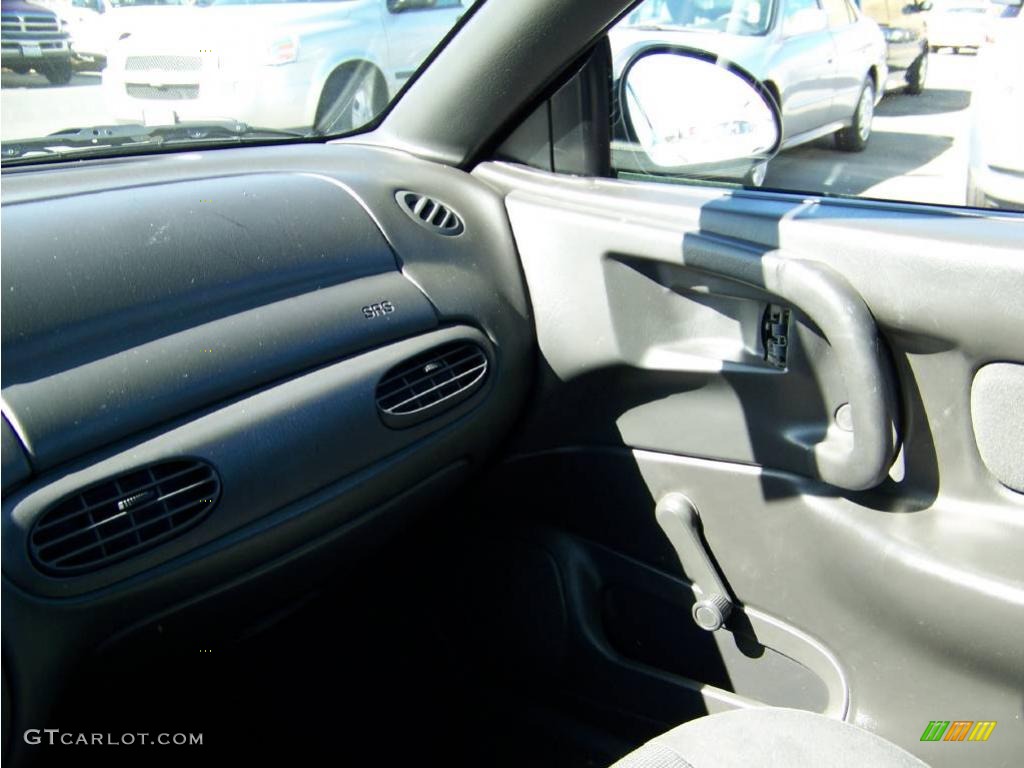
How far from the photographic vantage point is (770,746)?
1.25 meters

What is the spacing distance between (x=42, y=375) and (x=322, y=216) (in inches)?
25.6

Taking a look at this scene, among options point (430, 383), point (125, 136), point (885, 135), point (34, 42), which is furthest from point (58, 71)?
point (885, 135)

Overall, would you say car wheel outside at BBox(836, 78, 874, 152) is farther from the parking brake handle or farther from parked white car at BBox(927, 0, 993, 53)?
the parking brake handle

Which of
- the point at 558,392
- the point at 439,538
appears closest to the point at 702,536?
the point at 558,392

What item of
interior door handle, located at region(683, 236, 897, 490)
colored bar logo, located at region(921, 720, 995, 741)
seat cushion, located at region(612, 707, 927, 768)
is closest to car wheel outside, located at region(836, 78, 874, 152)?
interior door handle, located at region(683, 236, 897, 490)

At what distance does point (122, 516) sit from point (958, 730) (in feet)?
4.63

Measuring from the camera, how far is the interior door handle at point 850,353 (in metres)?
1.68

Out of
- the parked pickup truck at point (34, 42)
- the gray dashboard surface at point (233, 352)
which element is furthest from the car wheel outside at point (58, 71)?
the gray dashboard surface at point (233, 352)

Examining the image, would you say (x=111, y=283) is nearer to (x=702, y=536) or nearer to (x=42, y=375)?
(x=42, y=375)

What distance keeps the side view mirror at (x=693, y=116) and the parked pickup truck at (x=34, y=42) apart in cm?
111

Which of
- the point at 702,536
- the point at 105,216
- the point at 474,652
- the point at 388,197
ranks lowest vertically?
the point at 474,652

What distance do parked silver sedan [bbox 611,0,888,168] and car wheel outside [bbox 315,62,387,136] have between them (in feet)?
1.76

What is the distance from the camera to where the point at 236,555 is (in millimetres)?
1678

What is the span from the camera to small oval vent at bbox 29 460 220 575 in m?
1.41
